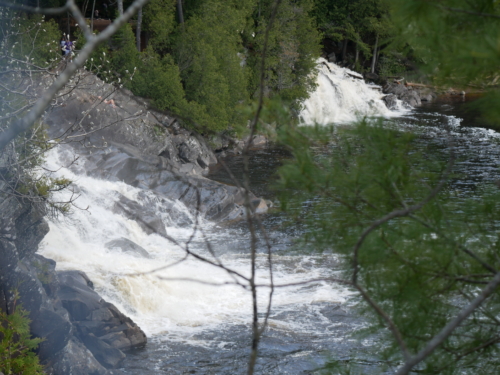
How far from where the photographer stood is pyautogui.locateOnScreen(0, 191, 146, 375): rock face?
751cm

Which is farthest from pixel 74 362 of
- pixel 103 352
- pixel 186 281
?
pixel 186 281

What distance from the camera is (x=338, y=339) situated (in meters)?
9.31

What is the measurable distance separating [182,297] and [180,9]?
17.9m

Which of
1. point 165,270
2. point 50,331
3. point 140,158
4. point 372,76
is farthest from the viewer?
point 372,76

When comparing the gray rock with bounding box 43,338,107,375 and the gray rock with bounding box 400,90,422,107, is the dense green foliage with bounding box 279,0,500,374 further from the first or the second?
the gray rock with bounding box 400,90,422,107

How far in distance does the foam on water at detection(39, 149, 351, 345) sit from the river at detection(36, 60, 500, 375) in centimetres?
2

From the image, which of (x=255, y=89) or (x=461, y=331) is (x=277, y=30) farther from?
(x=461, y=331)

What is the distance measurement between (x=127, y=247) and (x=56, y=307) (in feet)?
13.2

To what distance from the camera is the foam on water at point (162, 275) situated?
33.9 feet

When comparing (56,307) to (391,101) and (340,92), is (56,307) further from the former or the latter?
(391,101)

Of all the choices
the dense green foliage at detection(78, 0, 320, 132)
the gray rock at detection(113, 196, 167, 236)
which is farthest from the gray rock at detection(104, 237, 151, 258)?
the dense green foliage at detection(78, 0, 320, 132)

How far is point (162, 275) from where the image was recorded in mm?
11047

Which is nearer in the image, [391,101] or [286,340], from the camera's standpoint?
Answer: [286,340]

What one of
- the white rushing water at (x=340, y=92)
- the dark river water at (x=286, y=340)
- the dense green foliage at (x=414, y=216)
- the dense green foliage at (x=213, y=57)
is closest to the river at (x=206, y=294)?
the dark river water at (x=286, y=340)
